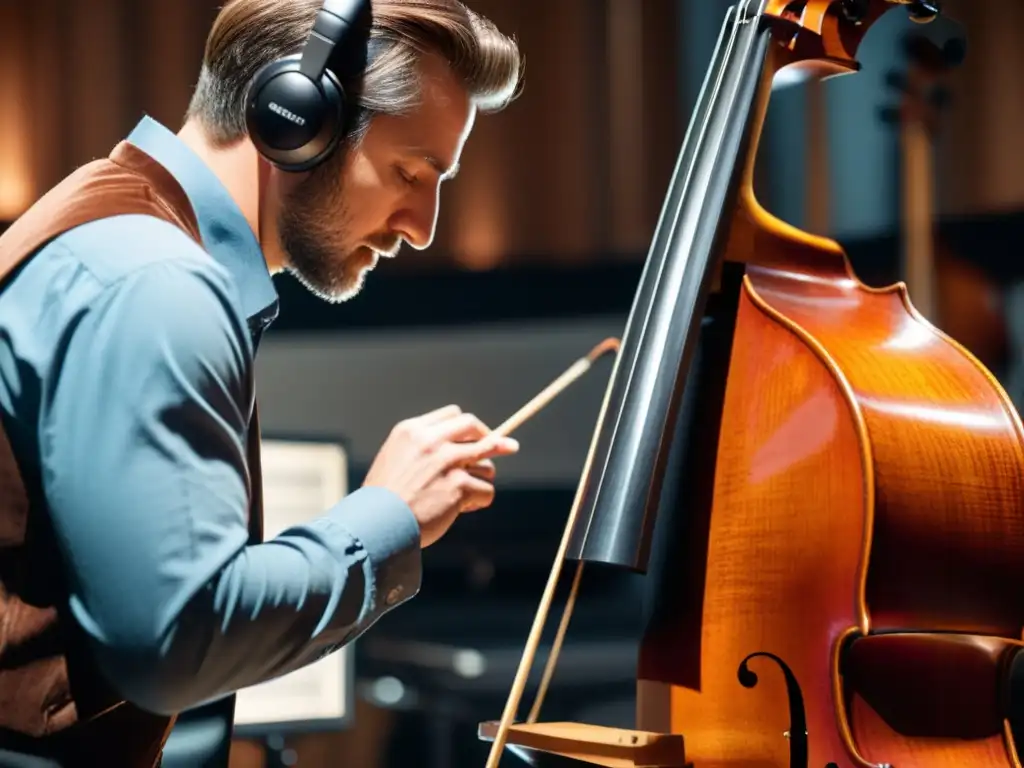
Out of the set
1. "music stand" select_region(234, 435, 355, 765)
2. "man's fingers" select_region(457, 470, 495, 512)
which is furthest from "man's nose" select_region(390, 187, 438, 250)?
"music stand" select_region(234, 435, 355, 765)

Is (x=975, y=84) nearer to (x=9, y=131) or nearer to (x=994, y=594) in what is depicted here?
(x=994, y=594)

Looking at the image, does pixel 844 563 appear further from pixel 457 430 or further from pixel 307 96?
pixel 307 96

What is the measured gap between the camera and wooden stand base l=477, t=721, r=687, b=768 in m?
0.94

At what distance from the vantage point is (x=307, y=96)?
3.03ft

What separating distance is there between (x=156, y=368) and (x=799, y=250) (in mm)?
589

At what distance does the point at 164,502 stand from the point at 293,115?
1.01 feet

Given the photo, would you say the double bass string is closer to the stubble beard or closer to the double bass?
the double bass

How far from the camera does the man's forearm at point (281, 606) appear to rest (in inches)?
29.2

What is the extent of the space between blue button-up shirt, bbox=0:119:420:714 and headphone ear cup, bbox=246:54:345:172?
136mm

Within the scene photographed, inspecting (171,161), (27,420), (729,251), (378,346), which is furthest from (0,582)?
(378,346)

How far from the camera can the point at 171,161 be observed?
0.96 m

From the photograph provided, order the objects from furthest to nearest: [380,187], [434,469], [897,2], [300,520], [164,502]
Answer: [300,520] < [897,2] < [380,187] < [434,469] < [164,502]

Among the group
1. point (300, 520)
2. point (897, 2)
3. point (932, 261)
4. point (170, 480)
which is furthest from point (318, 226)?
point (932, 261)

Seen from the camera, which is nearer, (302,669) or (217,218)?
(217,218)
